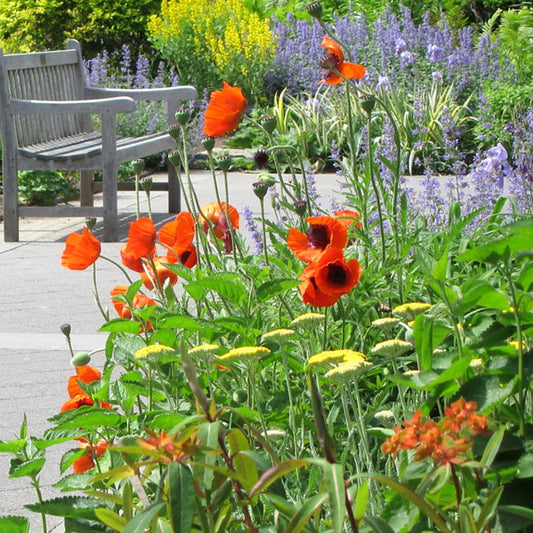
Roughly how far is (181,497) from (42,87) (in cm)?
738

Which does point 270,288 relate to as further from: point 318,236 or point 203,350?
point 203,350

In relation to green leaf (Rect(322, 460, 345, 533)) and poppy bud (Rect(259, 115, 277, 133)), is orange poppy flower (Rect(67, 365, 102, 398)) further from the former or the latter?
green leaf (Rect(322, 460, 345, 533))

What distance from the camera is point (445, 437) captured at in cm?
91

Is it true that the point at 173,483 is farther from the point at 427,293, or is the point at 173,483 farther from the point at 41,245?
the point at 41,245

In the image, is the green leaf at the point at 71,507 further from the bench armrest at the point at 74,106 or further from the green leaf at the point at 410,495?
the bench armrest at the point at 74,106

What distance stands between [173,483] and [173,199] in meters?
7.38

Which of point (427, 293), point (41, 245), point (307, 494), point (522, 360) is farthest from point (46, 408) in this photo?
point (41, 245)

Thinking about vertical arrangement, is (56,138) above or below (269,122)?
below

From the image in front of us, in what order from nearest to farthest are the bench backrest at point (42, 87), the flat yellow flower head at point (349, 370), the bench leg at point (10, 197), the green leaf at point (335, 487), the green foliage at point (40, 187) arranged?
the green leaf at point (335, 487) → the flat yellow flower head at point (349, 370) → the bench leg at point (10, 197) → the bench backrest at point (42, 87) → the green foliage at point (40, 187)

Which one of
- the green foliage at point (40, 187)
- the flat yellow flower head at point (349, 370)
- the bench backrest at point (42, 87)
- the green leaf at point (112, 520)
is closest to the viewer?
the green leaf at point (112, 520)

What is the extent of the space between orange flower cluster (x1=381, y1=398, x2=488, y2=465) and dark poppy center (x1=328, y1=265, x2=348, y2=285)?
94 cm

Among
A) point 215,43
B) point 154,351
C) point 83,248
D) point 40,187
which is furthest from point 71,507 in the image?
point 215,43

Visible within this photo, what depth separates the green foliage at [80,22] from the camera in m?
15.1

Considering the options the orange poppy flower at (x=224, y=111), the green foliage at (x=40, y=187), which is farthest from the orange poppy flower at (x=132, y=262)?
the green foliage at (x=40, y=187)
